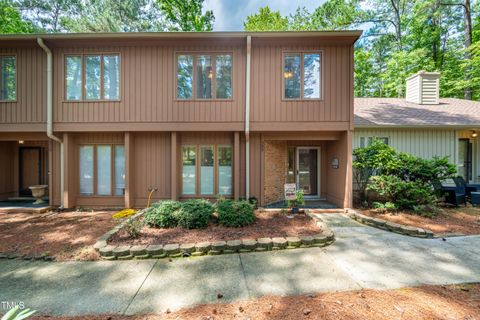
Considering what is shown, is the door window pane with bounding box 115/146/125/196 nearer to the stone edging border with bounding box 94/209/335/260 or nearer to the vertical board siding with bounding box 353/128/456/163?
the stone edging border with bounding box 94/209/335/260

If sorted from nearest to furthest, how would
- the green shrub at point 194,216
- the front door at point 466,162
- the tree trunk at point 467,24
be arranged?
1. the green shrub at point 194,216
2. the front door at point 466,162
3. the tree trunk at point 467,24

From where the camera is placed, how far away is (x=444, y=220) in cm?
577

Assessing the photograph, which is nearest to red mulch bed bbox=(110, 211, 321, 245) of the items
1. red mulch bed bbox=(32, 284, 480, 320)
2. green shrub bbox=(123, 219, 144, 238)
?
green shrub bbox=(123, 219, 144, 238)

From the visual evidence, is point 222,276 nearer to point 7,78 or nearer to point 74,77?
point 74,77

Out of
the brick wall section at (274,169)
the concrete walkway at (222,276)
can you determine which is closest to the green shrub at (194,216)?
the concrete walkway at (222,276)

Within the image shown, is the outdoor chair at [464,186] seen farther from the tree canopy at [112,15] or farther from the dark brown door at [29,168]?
the tree canopy at [112,15]

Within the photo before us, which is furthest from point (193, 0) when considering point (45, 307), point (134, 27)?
point (45, 307)

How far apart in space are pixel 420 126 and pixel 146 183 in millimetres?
10018

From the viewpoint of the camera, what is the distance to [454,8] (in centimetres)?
1478

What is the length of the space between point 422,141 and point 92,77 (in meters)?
12.0

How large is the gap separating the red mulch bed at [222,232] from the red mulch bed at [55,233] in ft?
2.23

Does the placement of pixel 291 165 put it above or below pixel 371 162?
below

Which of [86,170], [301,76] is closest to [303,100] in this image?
[301,76]

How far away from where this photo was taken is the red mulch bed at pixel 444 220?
519cm
